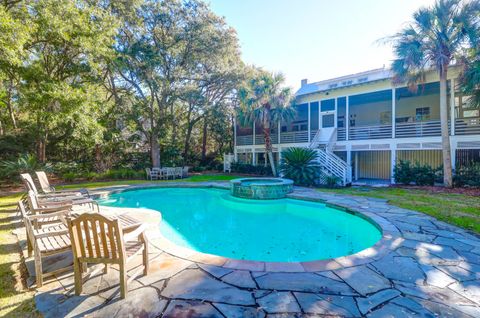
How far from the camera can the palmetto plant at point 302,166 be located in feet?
42.7

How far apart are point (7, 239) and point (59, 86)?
8565 millimetres

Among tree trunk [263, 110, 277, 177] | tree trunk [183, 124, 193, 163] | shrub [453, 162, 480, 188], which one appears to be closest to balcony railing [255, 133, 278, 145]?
tree trunk [263, 110, 277, 177]

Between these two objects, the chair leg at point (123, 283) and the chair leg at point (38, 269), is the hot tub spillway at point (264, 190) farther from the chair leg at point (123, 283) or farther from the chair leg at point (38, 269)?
the chair leg at point (38, 269)

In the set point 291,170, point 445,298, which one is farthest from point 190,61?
point 445,298

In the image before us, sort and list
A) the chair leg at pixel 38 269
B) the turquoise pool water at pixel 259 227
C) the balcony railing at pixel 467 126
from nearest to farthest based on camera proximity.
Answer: the chair leg at pixel 38 269 → the turquoise pool water at pixel 259 227 → the balcony railing at pixel 467 126

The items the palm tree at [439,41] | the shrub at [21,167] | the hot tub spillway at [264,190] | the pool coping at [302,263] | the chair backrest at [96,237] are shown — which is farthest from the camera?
the shrub at [21,167]

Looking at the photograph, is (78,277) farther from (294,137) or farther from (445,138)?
(294,137)

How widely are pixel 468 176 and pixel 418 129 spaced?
10.8ft

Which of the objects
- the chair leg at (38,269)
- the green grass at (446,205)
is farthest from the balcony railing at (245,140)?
the chair leg at (38,269)

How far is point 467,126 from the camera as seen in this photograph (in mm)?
11578

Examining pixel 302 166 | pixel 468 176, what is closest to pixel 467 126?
pixel 468 176

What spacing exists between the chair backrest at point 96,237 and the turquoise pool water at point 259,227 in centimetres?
266

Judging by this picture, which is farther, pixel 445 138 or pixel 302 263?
pixel 445 138

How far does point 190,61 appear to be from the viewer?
1792 cm
